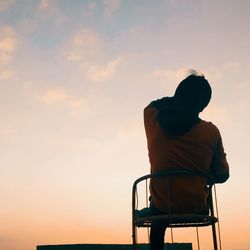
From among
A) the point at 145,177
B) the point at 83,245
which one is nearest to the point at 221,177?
the point at 145,177

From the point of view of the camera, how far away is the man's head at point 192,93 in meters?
2.88

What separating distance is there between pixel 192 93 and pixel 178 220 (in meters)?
1.03

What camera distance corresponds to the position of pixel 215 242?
2.90 metres

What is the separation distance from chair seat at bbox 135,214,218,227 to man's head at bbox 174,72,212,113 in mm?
860

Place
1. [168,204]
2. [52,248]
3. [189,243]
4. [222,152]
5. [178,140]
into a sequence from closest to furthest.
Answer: [168,204]
[178,140]
[222,152]
[52,248]
[189,243]

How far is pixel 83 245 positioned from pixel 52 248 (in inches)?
21.2

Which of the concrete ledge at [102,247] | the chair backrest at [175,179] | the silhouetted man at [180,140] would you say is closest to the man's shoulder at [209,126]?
the silhouetted man at [180,140]

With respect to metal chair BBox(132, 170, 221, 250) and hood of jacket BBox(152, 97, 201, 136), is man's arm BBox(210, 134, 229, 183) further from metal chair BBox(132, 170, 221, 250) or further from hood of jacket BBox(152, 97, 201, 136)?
hood of jacket BBox(152, 97, 201, 136)

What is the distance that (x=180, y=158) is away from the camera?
2.93 metres

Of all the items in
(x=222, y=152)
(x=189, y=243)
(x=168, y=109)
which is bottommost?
(x=189, y=243)

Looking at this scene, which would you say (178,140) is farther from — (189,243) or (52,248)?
(189,243)

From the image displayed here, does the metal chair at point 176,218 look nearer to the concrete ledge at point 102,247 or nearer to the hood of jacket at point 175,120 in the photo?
the hood of jacket at point 175,120

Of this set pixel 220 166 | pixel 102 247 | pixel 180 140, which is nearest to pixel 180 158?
pixel 180 140

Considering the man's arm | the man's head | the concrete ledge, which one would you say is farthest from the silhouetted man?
the concrete ledge
